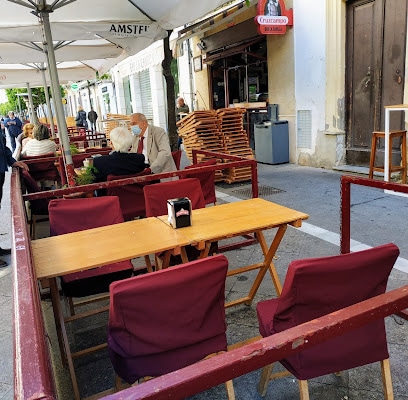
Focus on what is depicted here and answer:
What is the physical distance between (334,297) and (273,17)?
26.5ft

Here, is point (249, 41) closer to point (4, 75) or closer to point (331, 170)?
point (331, 170)

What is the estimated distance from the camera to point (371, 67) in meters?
7.37

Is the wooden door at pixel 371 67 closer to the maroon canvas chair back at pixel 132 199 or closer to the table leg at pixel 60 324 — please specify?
the maroon canvas chair back at pixel 132 199

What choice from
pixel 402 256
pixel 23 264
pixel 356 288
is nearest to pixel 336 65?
pixel 402 256

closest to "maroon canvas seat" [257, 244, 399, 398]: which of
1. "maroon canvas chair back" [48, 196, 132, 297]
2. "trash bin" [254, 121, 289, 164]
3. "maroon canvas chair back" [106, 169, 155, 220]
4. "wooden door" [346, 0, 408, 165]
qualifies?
"maroon canvas chair back" [48, 196, 132, 297]

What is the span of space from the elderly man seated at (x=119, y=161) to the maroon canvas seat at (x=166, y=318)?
275 cm

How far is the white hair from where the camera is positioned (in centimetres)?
442

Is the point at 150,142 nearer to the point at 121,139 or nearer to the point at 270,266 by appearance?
the point at 121,139

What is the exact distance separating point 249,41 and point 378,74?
4.19 meters

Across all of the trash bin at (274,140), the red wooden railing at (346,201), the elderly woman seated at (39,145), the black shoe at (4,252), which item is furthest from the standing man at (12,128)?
→ the red wooden railing at (346,201)

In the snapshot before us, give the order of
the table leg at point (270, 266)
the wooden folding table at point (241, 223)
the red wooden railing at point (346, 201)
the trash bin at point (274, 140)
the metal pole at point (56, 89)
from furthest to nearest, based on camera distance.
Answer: the trash bin at point (274, 140) < the metal pole at point (56, 89) < the table leg at point (270, 266) < the red wooden railing at point (346, 201) < the wooden folding table at point (241, 223)

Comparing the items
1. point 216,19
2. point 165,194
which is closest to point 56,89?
point 165,194

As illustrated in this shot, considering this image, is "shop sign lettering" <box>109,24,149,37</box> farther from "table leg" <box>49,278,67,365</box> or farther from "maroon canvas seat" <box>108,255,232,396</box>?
"maroon canvas seat" <box>108,255,232,396</box>

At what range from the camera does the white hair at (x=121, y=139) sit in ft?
14.5
